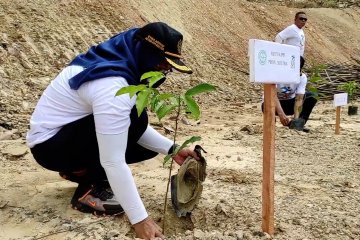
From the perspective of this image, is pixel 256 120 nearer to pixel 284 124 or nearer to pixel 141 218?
pixel 284 124

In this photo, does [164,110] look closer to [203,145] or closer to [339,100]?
[203,145]

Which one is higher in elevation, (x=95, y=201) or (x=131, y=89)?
(x=131, y=89)

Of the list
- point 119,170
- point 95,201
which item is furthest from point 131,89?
point 95,201

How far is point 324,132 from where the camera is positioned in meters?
5.18

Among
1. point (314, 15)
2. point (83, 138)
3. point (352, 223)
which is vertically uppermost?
point (314, 15)

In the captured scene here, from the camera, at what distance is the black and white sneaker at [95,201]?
246 centimetres

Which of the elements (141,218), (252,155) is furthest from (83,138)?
(252,155)

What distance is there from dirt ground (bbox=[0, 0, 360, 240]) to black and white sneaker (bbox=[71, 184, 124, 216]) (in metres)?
0.05

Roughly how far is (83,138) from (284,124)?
3.27 metres

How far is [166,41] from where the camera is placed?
214cm

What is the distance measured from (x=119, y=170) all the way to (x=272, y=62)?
0.78 m

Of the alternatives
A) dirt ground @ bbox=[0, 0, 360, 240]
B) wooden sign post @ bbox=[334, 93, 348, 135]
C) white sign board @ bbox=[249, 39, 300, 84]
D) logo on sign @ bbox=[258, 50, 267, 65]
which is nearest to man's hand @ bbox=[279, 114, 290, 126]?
dirt ground @ bbox=[0, 0, 360, 240]

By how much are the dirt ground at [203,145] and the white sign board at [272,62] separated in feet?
2.31

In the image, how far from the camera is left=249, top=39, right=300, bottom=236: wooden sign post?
77.0 inches
